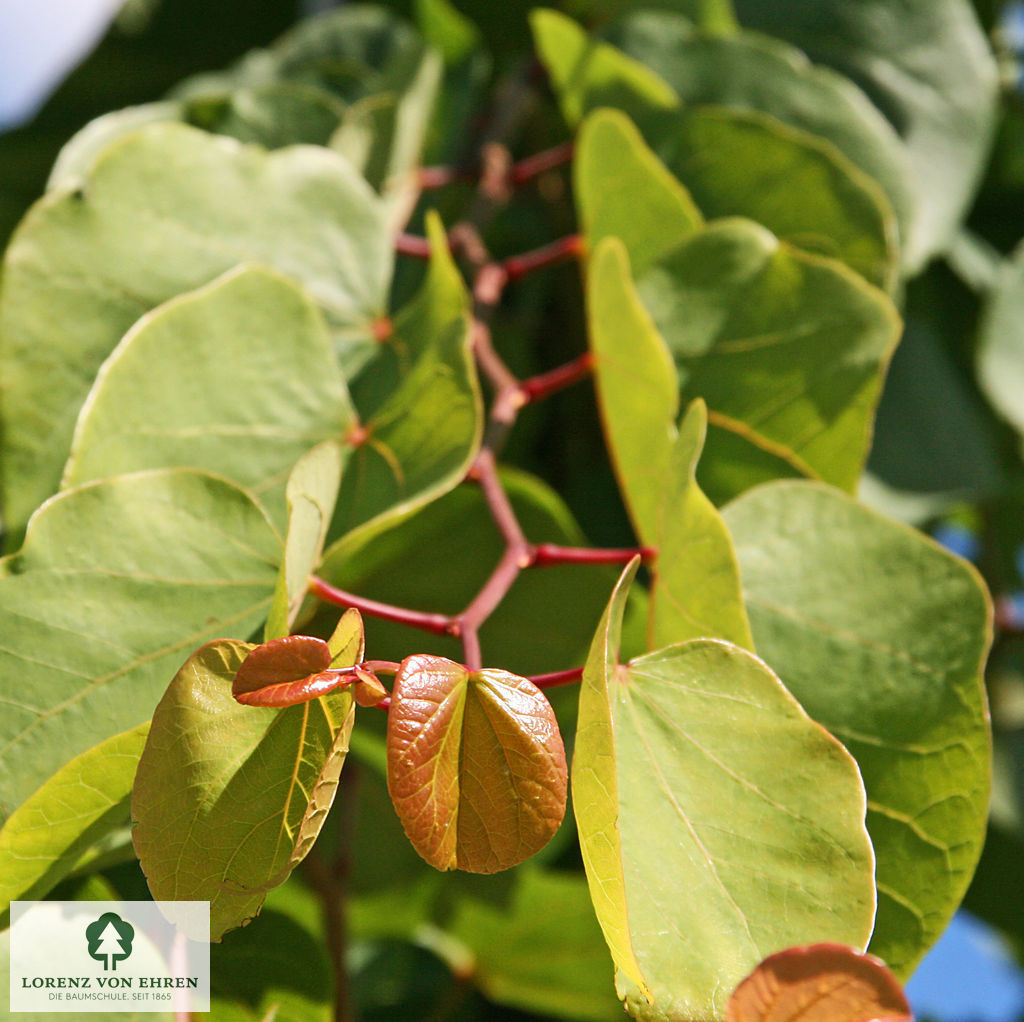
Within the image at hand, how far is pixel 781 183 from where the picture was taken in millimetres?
514

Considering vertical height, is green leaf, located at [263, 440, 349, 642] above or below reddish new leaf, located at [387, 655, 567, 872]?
above

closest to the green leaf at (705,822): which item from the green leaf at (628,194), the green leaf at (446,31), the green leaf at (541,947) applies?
the green leaf at (628,194)

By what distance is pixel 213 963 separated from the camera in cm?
34

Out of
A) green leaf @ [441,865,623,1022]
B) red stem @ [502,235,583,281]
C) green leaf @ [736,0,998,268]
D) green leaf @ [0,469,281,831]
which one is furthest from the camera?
green leaf @ [441,865,623,1022]

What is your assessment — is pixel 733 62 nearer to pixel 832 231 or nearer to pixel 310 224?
pixel 832 231

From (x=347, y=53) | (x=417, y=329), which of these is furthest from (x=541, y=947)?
(x=347, y=53)

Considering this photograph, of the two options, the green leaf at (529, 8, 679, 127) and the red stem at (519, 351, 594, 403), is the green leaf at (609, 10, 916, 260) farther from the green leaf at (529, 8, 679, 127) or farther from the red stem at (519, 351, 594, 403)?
the red stem at (519, 351, 594, 403)

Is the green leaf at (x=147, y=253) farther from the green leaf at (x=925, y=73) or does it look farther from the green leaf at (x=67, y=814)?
the green leaf at (x=925, y=73)

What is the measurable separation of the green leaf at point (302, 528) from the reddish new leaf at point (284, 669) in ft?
0.14

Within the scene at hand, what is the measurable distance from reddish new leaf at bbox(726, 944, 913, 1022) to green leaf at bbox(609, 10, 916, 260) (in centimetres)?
48

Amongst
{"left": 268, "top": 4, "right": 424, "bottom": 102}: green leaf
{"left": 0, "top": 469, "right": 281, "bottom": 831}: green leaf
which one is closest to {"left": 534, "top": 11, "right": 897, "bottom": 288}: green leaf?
{"left": 268, "top": 4, "right": 424, "bottom": 102}: green leaf

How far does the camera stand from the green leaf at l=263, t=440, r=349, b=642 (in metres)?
0.27

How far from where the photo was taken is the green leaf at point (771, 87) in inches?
22.3

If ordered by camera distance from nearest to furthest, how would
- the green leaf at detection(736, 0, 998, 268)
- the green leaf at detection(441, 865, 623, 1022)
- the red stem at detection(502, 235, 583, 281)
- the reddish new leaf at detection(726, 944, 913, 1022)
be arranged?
the reddish new leaf at detection(726, 944, 913, 1022) < the red stem at detection(502, 235, 583, 281) < the green leaf at detection(736, 0, 998, 268) < the green leaf at detection(441, 865, 623, 1022)
